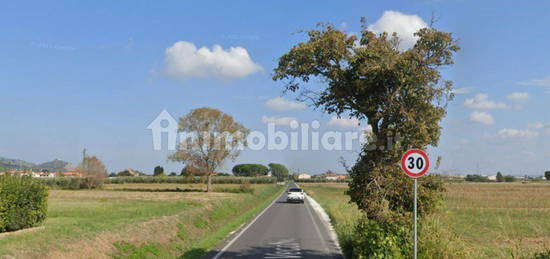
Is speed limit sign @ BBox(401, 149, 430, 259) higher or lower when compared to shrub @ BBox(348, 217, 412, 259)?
higher

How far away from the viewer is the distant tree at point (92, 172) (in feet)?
267

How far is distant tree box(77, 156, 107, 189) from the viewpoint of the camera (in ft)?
267

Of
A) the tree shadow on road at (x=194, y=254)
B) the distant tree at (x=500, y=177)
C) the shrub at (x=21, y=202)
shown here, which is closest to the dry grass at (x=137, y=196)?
the shrub at (x=21, y=202)

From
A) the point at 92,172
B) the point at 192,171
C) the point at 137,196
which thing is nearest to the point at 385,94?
the point at 137,196

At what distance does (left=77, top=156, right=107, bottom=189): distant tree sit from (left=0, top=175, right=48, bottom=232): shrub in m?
66.7

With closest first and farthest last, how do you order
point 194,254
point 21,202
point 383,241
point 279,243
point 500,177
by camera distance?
1. point 383,241
2. point 194,254
3. point 279,243
4. point 21,202
5. point 500,177

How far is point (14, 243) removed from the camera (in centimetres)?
1175

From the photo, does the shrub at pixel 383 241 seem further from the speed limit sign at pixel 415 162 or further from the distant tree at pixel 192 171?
the distant tree at pixel 192 171

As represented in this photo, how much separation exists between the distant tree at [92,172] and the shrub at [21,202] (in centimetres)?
6671

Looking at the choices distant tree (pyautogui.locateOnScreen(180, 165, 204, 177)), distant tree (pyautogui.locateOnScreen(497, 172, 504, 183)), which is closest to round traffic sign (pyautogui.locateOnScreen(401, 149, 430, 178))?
distant tree (pyautogui.locateOnScreen(180, 165, 204, 177))

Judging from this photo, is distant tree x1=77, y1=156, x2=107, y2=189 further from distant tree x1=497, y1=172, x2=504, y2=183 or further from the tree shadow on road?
distant tree x1=497, y1=172, x2=504, y2=183

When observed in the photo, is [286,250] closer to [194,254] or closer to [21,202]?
[194,254]

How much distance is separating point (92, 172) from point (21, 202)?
68232 mm

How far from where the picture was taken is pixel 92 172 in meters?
81.9
